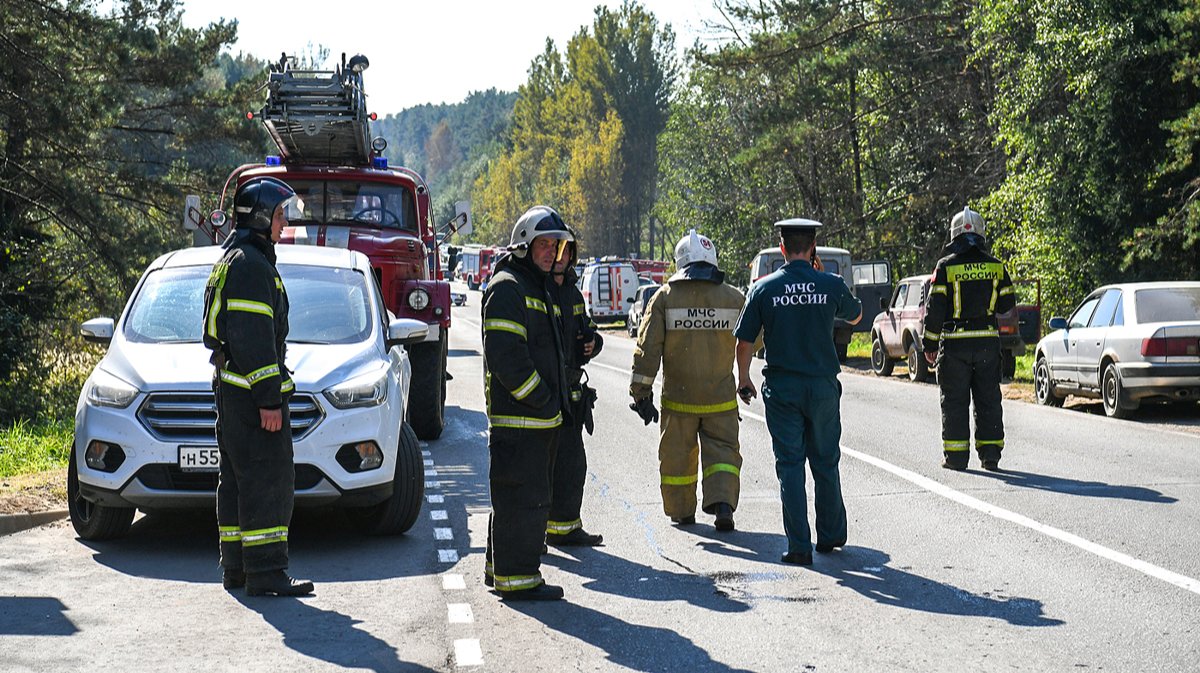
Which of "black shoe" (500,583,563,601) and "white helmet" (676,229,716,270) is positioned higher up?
"white helmet" (676,229,716,270)

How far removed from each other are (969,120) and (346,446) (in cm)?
3205

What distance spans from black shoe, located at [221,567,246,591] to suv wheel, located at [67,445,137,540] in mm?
1692

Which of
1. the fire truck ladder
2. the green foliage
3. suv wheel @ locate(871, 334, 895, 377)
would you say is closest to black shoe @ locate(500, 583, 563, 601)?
the fire truck ladder

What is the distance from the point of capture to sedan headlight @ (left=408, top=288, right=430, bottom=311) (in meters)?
14.9

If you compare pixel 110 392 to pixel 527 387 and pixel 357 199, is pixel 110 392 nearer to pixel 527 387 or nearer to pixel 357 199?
pixel 527 387

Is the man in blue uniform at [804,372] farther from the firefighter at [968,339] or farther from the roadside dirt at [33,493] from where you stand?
the roadside dirt at [33,493]

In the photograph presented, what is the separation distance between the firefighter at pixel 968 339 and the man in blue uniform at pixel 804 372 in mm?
3770

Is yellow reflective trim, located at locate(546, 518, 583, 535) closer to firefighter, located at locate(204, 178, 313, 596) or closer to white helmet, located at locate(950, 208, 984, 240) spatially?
firefighter, located at locate(204, 178, 313, 596)

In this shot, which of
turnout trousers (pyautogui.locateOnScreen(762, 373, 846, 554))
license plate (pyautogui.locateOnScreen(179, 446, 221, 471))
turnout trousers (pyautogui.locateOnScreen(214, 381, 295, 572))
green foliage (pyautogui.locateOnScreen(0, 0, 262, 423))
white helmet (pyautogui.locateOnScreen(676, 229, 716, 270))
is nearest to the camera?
turnout trousers (pyautogui.locateOnScreen(214, 381, 295, 572))

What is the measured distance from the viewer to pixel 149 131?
26.9m

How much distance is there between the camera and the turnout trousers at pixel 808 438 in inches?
330

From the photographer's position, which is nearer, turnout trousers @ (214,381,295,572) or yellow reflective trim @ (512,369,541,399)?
yellow reflective trim @ (512,369,541,399)

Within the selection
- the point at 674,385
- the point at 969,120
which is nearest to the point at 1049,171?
the point at 969,120

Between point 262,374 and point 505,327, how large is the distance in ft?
4.11
